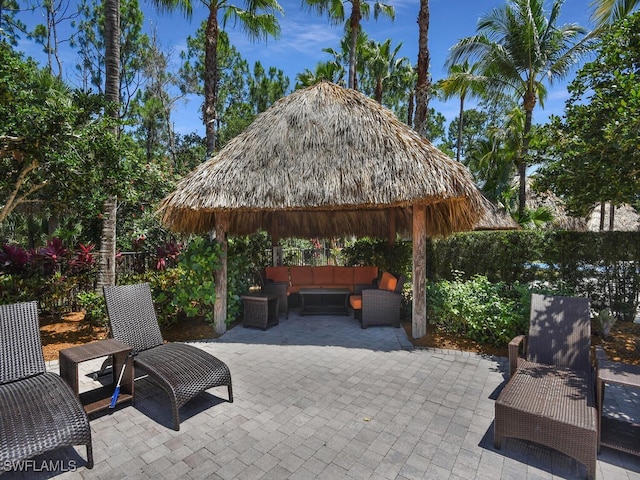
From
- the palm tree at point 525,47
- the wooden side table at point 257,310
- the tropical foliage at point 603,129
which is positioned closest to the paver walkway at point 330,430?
the wooden side table at point 257,310

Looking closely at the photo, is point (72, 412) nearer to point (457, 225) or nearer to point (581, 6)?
point (457, 225)

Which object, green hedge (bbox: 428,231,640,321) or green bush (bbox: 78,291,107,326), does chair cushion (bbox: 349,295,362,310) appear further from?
green bush (bbox: 78,291,107,326)

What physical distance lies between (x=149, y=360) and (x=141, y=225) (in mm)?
7776

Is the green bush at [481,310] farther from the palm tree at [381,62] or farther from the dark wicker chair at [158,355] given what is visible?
the palm tree at [381,62]

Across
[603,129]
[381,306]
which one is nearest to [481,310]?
[381,306]

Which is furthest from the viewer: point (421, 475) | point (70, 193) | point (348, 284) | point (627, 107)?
point (348, 284)

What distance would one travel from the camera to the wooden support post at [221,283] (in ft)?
21.6

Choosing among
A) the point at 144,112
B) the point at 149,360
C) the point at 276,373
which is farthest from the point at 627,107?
the point at 144,112

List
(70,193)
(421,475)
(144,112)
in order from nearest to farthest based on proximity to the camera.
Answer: (421,475), (70,193), (144,112)

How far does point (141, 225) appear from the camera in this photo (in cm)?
1036

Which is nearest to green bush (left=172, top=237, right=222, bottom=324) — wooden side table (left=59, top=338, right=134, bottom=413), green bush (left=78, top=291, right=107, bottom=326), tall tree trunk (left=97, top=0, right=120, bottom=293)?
green bush (left=78, top=291, right=107, bottom=326)

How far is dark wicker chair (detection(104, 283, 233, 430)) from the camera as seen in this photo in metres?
3.44

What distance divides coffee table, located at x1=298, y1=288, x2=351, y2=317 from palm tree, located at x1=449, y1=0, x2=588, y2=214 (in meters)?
8.09

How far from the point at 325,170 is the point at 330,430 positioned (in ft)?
14.4
